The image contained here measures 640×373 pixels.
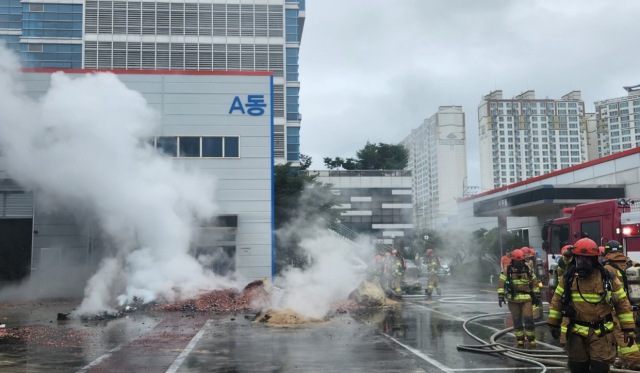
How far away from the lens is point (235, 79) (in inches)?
976

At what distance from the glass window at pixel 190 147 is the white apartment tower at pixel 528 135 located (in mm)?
97577

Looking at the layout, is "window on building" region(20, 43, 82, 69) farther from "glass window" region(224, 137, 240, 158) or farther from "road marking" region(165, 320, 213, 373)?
"road marking" region(165, 320, 213, 373)

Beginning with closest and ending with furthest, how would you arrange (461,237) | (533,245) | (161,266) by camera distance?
(161,266) < (533,245) < (461,237)

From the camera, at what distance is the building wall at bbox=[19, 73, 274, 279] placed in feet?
76.8

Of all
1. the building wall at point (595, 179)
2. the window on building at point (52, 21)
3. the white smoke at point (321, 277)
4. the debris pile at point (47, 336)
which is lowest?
the debris pile at point (47, 336)

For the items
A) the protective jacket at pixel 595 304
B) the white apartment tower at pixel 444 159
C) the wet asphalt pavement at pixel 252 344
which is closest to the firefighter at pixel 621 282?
the protective jacket at pixel 595 304

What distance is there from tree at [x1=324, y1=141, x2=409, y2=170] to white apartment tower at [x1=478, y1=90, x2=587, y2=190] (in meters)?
44.8

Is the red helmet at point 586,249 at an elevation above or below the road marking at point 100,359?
above

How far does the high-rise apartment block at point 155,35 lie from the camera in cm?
4822

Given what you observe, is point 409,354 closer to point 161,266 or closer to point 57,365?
point 57,365

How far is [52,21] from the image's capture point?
49562 millimetres

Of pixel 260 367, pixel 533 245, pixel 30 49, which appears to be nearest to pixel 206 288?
pixel 260 367

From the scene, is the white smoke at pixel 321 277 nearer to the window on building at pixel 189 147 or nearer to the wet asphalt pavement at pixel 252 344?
the wet asphalt pavement at pixel 252 344

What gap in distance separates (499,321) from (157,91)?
17.3 m
